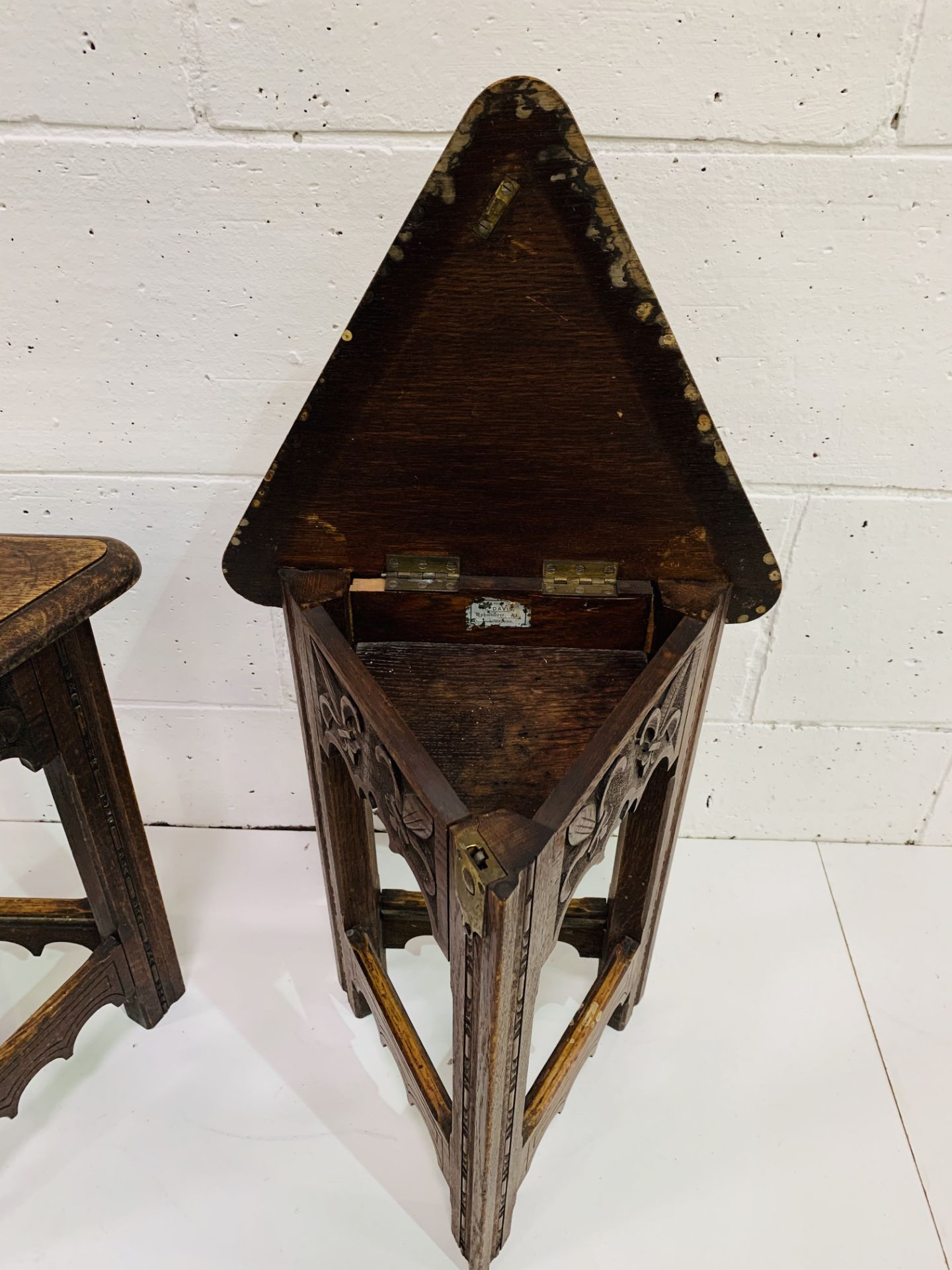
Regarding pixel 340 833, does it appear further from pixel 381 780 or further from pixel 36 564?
pixel 36 564

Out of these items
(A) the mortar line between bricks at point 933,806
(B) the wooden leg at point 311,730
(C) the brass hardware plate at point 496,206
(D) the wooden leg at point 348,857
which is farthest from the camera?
(A) the mortar line between bricks at point 933,806

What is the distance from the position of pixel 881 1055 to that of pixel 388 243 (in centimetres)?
134

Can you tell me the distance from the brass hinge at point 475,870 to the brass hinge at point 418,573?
0.38m

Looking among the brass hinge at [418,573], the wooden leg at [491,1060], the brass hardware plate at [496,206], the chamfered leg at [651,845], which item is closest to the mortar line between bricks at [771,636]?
the chamfered leg at [651,845]

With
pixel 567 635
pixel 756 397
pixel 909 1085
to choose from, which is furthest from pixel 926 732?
pixel 567 635

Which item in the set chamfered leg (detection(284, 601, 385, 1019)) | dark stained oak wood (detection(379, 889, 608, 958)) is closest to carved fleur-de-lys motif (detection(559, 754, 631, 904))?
chamfered leg (detection(284, 601, 385, 1019))

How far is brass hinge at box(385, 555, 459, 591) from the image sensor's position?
1027 millimetres

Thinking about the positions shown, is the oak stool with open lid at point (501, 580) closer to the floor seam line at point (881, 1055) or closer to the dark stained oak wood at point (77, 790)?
the dark stained oak wood at point (77, 790)

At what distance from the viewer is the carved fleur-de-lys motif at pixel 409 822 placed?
78 cm

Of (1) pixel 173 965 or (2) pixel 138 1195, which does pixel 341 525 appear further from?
(2) pixel 138 1195

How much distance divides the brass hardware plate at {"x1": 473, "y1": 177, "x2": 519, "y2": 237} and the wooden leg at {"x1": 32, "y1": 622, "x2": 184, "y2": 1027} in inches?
24.3

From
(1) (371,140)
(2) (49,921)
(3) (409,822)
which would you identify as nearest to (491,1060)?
(3) (409,822)

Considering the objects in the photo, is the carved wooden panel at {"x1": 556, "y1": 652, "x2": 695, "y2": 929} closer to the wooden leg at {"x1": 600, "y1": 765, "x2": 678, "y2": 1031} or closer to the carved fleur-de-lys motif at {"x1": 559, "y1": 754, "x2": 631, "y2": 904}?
the carved fleur-de-lys motif at {"x1": 559, "y1": 754, "x2": 631, "y2": 904}

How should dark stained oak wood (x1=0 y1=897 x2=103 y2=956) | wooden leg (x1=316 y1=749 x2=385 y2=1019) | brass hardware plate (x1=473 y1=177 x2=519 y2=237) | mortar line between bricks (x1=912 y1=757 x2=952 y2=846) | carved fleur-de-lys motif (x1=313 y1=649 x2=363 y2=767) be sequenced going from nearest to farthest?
brass hardware plate (x1=473 y1=177 x2=519 y2=237) → carved fleur-de-lys motif (x1=313 y1=649 x2=363 y2=767) → wooden leg (x1=316 y1=749 x2=385 y2=1019) → dark stained oak wood (x1=0 y1=897 x2=103 y2=956) → mortar line between bricks (x1=912 y1=757 x2=952 y2=846)
